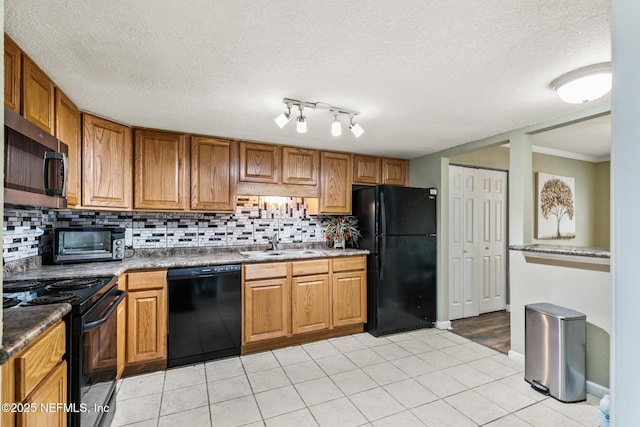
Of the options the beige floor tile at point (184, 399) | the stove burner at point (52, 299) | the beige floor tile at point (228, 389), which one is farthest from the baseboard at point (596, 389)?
the stove burner at point (52, 299)

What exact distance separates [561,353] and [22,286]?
3479mm

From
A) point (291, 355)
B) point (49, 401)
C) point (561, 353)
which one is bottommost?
point (291, 355)

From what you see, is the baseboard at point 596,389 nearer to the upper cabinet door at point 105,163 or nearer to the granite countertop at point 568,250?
the granite countertop at point 568,250

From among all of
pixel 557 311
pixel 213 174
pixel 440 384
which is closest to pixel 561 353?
pixel 557 311

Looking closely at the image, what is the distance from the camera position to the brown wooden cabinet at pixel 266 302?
292cm

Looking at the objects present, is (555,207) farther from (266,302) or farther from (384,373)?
(266,302)

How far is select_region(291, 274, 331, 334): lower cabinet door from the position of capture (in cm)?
314

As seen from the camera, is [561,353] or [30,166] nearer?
[30,166]

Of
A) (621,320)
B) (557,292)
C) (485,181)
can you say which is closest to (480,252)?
(485,181)

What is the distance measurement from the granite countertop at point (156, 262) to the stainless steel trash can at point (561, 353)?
1.74 meters

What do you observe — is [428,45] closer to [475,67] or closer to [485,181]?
[475,67]

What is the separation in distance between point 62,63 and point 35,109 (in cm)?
30

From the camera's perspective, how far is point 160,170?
113 inches

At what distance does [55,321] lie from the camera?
1.28 m
